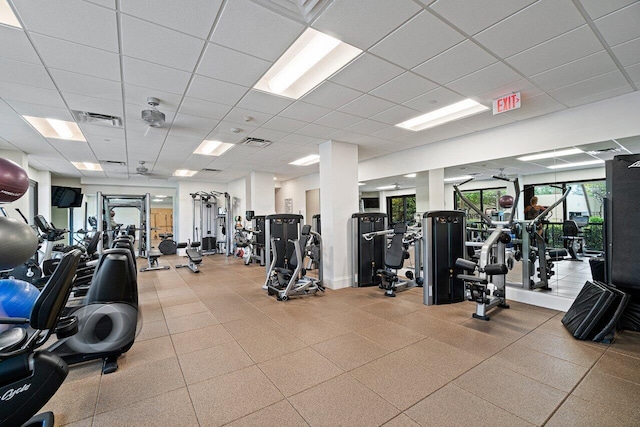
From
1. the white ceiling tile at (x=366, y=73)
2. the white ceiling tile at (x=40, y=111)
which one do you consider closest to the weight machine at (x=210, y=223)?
the white ceiling tile at (x=40, y=111)

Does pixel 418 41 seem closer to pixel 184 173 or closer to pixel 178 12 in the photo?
pixel 178 12

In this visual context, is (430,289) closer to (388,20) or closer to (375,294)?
(375,294)

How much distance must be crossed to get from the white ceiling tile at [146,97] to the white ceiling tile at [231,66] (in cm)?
80

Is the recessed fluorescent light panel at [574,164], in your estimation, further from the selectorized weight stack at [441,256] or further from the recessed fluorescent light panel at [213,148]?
the recessed fluorescent light panel at [213,148]

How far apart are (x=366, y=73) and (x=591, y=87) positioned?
8.78 feet

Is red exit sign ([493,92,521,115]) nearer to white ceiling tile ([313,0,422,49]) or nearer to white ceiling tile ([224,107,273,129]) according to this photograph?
white ceiling tile ([313,0,422,49])

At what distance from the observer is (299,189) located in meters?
10.3

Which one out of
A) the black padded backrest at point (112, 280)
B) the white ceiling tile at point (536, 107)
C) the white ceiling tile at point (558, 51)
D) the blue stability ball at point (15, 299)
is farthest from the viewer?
the white ceiling tile at point (536, 107)

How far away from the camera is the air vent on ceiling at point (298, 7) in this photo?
2010 millimetres

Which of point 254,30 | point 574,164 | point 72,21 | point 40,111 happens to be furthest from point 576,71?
point 40,111

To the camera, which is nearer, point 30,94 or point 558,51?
point 558,51

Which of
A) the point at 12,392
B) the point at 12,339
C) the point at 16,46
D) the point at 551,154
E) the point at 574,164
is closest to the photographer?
the point at 12,392

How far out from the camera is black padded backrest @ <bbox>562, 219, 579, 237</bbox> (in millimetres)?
4305

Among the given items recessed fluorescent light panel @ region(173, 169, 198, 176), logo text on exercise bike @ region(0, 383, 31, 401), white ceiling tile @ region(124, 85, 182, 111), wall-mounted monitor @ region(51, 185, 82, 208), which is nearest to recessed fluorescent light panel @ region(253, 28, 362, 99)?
white ceiling tile @ region(124, 85, 182, 111)
